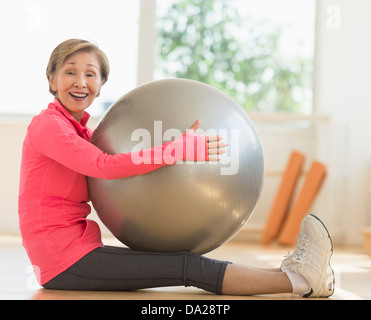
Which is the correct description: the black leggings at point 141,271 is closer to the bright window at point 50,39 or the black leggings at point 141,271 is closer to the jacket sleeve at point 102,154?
the jacket sleeve at point 102,154

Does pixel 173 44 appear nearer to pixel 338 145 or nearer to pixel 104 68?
pixel 338 145

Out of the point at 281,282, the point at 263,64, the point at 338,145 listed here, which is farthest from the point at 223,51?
the point at 281,282

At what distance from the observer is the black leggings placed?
1.59 m

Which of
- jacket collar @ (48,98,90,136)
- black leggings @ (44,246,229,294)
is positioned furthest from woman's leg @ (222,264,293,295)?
jacket collar @ (48,98,90,136)

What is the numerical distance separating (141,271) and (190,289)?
0.26 meters

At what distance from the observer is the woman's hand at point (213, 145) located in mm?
1544

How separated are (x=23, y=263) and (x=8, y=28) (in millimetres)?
2315

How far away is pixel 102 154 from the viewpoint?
156 centimetres

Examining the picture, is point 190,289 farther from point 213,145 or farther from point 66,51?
point 66,51

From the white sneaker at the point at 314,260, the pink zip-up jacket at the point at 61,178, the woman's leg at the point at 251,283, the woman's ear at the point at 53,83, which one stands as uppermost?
the woman's ear at the point at 53,83

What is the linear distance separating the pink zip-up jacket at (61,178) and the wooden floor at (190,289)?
11cm

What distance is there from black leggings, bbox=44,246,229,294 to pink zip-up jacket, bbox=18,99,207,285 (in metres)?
0.04

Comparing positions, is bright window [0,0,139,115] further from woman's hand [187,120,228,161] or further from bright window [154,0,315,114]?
woman's hand [187,120,228,161]

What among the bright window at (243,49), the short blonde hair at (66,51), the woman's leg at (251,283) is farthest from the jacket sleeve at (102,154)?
the bright window at (243,49)
